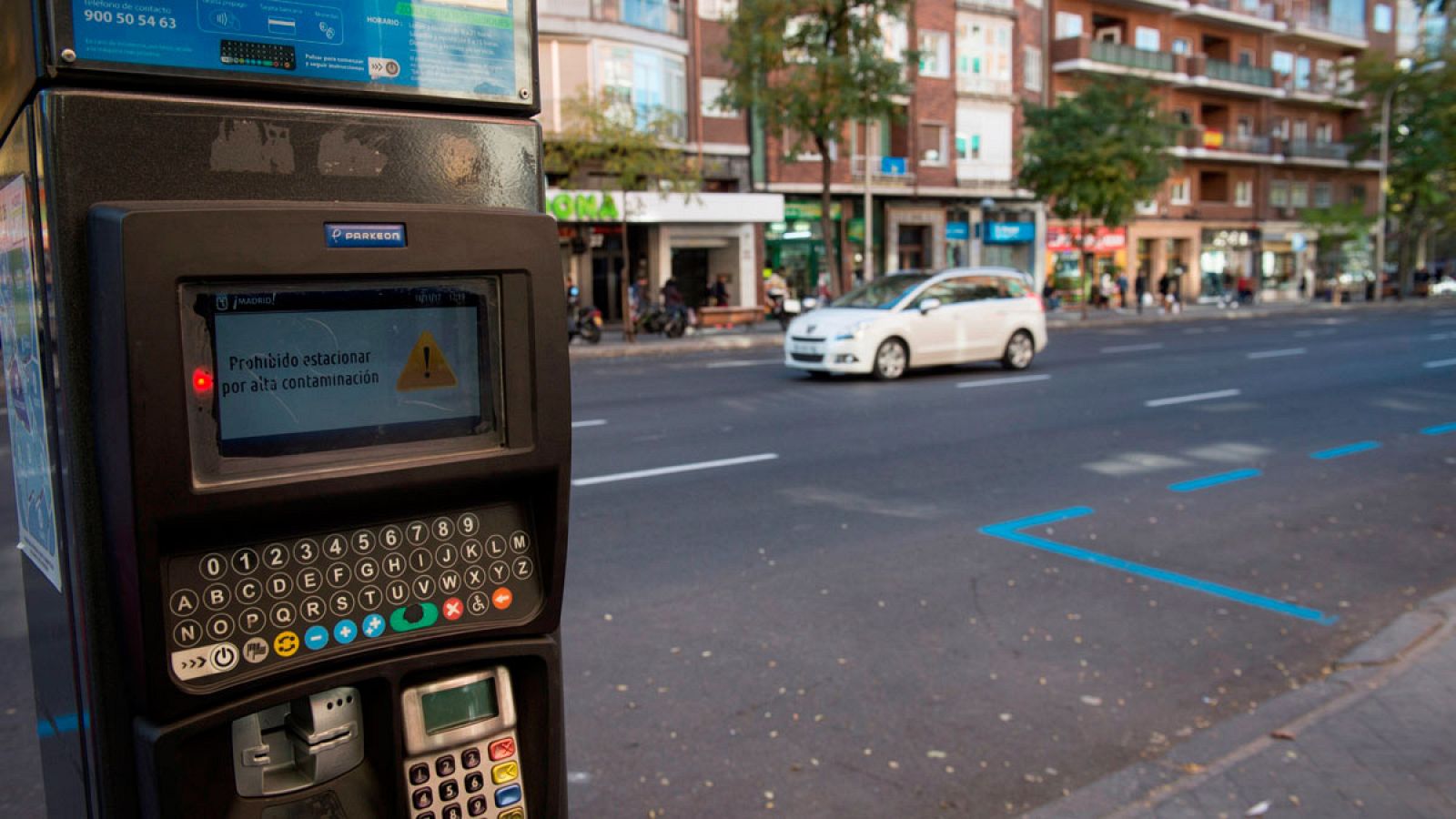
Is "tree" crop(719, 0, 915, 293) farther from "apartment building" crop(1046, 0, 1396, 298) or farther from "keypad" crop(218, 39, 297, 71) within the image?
"keypad" crop(218, 39, 297, 71)

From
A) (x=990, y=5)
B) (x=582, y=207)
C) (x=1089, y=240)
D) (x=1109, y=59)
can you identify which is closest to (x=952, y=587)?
(x=582, y=207)

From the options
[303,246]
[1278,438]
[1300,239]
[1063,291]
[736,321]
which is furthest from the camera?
[1300,239]

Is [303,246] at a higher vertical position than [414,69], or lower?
lower

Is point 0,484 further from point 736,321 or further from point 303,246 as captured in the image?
point 736,321

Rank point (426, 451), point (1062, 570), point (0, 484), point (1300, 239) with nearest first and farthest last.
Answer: point (426, 451) < point (0, 484) < point (1062, 570) < point (1300, 239)

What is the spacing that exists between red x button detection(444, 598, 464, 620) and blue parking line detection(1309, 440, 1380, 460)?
9874 millimetres

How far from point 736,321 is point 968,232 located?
1260 centimetres

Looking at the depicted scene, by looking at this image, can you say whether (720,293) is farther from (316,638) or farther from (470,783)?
(316,638)

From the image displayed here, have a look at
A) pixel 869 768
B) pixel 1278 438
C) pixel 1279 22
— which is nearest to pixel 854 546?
pixel 869 768

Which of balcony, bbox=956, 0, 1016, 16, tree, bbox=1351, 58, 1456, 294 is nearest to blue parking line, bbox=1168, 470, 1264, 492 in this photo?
balcony, bbox=956, 0, 1016, 16

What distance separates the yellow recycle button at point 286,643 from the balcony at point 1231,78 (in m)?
51.0

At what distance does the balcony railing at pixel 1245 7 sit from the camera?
48.4 m

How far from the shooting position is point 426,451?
5.06 ft

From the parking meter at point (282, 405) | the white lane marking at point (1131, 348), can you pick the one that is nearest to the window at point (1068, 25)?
the white lane marking at point (1131, 348)
